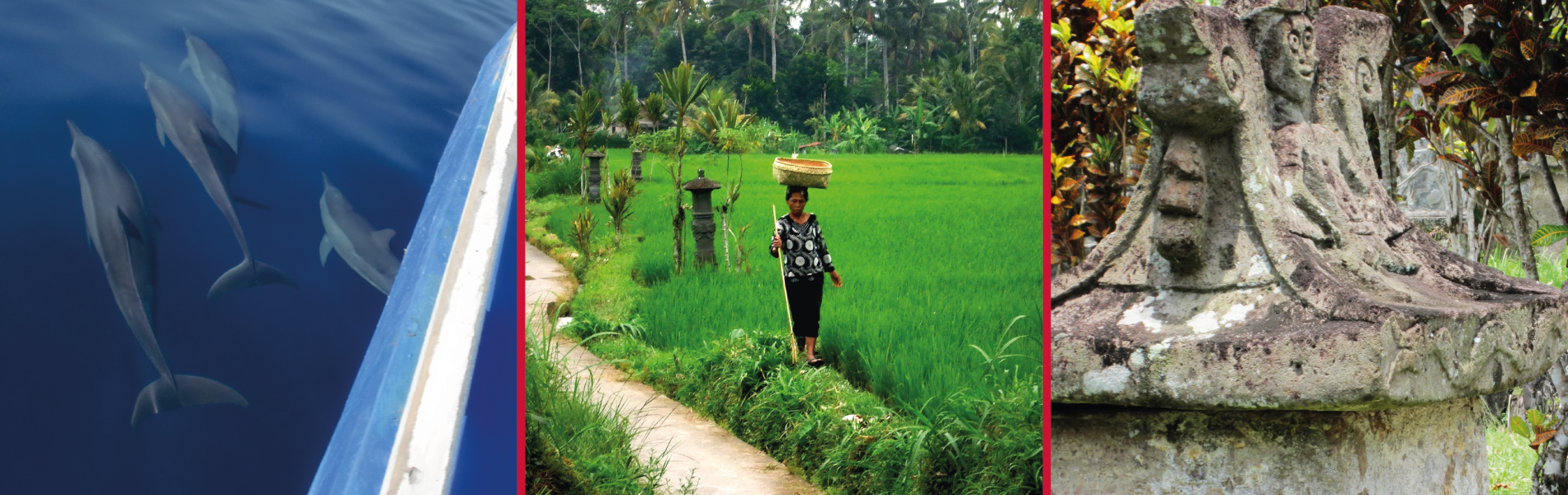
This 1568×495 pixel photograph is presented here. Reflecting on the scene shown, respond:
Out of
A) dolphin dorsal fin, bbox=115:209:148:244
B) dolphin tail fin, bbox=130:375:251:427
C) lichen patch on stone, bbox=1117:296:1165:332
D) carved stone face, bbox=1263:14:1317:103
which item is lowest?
dolphin tail fin, bbox=130:375:251:427

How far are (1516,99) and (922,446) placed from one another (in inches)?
86.8

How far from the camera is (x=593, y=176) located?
99.5 inches

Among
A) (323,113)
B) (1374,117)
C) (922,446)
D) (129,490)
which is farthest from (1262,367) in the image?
(1374,117)

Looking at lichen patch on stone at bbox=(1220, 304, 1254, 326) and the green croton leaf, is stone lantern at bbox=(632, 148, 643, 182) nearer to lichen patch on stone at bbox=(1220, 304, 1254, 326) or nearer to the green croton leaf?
lichen patch on stone at bbox=(1220, 304, 1254, 326)

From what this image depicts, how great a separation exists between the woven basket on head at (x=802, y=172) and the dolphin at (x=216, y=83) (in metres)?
1.41

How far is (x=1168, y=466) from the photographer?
7.69 ft

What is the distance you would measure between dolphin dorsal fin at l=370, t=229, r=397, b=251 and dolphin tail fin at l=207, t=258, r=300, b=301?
16cm

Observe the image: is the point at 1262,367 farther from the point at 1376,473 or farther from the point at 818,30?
the point at 818,30

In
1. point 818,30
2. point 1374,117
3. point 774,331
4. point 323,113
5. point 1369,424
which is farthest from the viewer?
point 1374,117

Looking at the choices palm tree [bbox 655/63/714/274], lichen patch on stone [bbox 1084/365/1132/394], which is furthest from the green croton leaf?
palm tree [bbox 655/63/714/274]

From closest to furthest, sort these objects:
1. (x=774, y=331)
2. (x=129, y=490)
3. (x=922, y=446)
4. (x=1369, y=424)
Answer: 1. (x=129, y=490)
2. (x=1369, y=424)
3. (x=922, y=446)
4. (x=774, y=331)

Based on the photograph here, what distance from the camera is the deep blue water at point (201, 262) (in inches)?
68.6

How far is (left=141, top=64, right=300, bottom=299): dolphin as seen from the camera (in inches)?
72.9

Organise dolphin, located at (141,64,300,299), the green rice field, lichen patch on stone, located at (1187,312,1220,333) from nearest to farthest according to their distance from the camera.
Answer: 1. dolphin, located at (141,64,300,299)
2. lichen patch on stone, located at (1187,312,1220,333)
3. the green rice field
